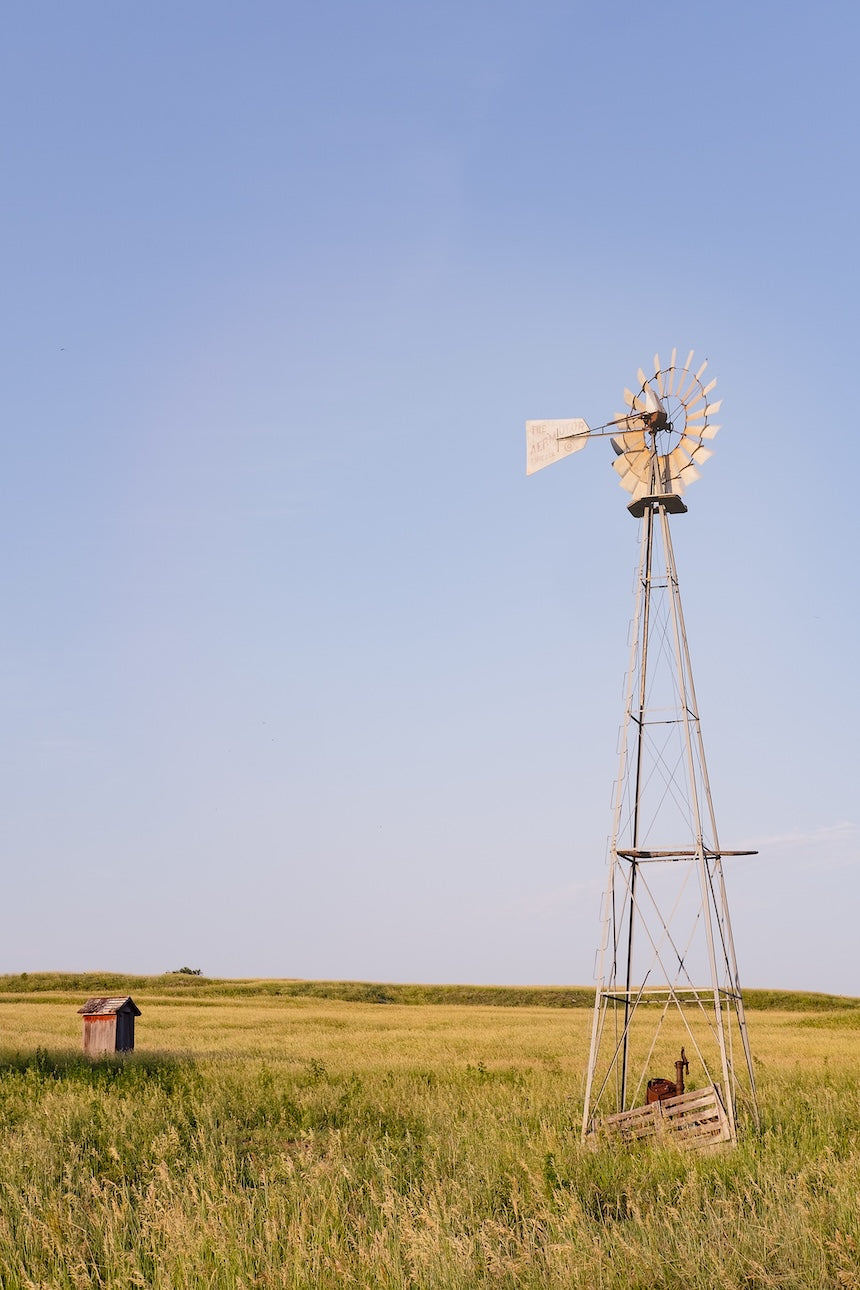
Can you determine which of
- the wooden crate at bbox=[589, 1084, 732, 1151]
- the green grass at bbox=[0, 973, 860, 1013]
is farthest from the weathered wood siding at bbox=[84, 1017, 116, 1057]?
the green grass at bbox=[0, 973, 860, 1013]

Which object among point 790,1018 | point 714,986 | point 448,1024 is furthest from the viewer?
point 790,1018

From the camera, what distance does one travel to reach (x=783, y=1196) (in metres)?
8.94

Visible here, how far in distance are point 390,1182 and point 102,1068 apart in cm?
1174

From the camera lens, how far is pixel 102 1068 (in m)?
19.8

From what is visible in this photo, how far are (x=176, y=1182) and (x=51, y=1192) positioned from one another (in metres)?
1.19

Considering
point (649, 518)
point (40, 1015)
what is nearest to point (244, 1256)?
point (649, 518)

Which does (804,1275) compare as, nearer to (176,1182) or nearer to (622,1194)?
(622,1194)

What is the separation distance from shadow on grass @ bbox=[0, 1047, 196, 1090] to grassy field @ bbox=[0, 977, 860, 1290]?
0.34 ft

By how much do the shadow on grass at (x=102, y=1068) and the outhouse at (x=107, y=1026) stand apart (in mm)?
865

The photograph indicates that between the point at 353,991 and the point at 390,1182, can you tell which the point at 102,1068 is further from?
the point at 353,991

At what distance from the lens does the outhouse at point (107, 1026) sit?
2467 centimetres

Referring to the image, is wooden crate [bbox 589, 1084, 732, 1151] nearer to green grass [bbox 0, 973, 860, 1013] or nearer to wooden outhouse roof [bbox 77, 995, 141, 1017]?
wooden outhouse roof [bbox 77, 995, 141, 1017]

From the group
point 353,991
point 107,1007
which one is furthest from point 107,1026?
point 353,991

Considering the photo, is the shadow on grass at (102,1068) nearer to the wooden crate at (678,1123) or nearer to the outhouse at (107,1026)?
the outhouse at (107,1026)
